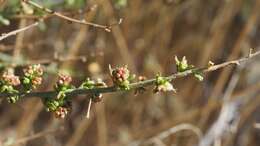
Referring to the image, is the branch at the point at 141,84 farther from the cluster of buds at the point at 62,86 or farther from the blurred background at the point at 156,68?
the blurred background at the point at 156,68

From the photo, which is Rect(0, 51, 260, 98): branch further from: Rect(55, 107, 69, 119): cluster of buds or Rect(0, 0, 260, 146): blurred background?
Rect(0, 0, 260, 146): blurred background

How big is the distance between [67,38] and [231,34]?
0.75m

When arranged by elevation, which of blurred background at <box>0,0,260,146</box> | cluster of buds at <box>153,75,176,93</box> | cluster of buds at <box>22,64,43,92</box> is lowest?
cluster of buds at <box>153,75,176,93</box>

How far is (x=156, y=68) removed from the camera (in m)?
2.21

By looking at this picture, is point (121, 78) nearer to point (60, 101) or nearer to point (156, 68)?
point (60, 101)

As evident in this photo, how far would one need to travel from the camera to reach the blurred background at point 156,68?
195cm

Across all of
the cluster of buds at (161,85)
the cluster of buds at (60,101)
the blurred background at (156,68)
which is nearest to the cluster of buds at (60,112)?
the cluster of buds at (60,101)

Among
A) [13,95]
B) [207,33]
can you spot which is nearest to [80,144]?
[207,33]

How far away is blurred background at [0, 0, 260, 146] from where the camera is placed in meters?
1.95

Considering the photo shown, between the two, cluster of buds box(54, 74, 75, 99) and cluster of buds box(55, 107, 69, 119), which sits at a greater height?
cluster of buds box(54, 74, 75, 99)

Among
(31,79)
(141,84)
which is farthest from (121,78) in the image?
(31,79)

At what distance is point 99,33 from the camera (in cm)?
227

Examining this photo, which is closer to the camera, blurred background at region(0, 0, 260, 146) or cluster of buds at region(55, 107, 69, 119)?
cluster of buds at region(55, 107, 69, 119)

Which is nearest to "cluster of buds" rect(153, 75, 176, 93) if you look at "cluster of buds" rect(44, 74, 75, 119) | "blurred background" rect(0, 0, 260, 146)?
"cluster of buds" rect(44, 74, 75, 119)
